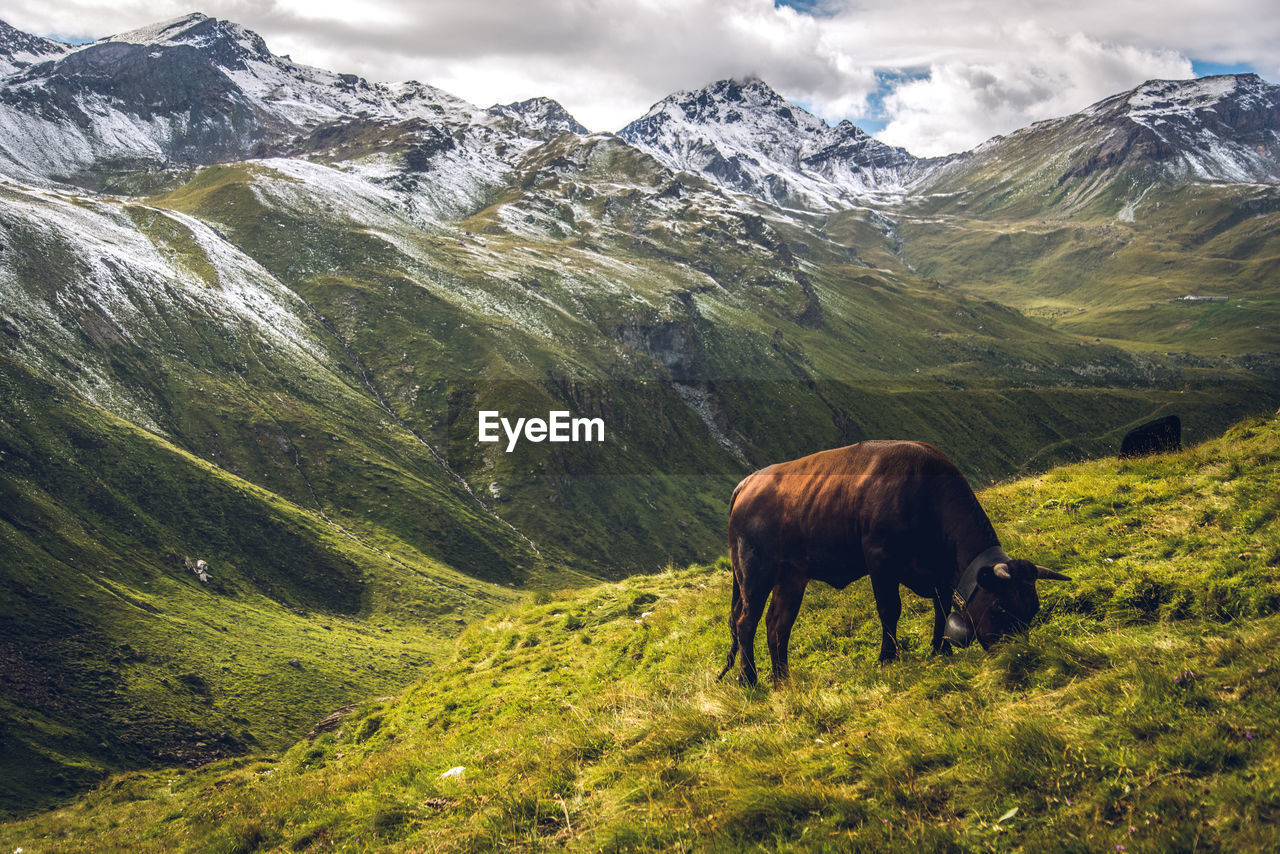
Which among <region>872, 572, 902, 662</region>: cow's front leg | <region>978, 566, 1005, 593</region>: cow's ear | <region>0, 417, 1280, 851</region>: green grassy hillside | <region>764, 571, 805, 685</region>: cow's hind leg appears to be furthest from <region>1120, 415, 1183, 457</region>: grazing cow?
<region>764, 571, 805, 685</region>: cow's hind leg

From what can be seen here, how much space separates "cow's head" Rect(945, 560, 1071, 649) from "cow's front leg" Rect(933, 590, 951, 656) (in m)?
0.53

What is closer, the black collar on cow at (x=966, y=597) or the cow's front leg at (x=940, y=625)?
the black collar on cow at (x=966, y=597)

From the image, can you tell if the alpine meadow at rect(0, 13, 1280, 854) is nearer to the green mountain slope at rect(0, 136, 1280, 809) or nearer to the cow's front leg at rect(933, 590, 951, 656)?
the green mountain slope at rect(0, 136, 1280, 809)

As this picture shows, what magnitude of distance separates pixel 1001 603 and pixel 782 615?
11.1 ft

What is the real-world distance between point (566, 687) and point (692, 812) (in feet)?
30.8

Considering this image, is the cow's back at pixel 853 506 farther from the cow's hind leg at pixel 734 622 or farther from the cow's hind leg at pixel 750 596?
the cow's hind leg at pixel 734 622

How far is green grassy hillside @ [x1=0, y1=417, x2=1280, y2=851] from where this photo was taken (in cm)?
669

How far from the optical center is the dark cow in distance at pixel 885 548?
412 inches

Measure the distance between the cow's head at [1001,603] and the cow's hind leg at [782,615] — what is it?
2548 millimetres

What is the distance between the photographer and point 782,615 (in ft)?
39.1

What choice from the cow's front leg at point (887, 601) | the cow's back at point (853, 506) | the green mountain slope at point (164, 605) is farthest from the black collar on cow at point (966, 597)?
the green mountain slope at point (164, 605)

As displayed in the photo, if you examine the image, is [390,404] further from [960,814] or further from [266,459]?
[960,814]

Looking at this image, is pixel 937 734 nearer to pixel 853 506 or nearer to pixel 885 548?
pixel 885 548

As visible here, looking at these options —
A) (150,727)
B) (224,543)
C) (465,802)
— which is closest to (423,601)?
(224,543)
